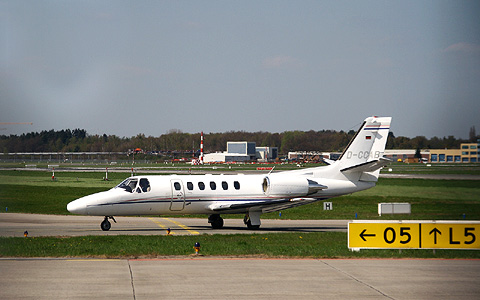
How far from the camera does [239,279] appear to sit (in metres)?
16.6

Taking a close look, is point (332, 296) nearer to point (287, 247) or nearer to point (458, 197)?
point (458, 197)

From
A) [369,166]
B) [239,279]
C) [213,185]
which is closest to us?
[239,279]

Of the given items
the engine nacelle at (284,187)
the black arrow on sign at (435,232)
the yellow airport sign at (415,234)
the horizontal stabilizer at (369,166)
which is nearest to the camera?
the yellow airport sign at (415,234)

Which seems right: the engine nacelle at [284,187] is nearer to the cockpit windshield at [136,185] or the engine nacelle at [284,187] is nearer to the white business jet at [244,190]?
the white business jet at [244,190]

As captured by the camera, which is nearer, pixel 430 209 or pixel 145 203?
pixel 145 203

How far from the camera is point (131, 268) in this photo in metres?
18.1

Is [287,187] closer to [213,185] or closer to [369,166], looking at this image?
[213,185]

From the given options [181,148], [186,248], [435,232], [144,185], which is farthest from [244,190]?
[181,148]

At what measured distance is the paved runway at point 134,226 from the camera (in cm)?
2967

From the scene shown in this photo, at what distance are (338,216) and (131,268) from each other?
2439cm

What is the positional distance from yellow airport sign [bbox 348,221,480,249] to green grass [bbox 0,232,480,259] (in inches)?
20.5

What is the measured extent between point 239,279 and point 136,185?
49.1 feet

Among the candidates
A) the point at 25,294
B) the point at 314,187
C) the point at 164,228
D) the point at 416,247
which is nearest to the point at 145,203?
the point at 164,228

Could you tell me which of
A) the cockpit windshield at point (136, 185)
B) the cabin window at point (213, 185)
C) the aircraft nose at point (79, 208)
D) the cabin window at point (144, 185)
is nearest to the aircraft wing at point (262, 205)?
the cabin window at point (213, 185)
